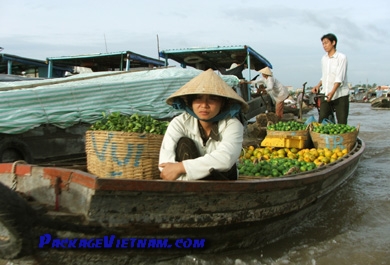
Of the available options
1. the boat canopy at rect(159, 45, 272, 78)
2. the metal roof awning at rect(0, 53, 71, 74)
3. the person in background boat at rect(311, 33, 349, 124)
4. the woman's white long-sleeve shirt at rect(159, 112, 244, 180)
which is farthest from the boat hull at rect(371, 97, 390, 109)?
the woman's white long-sleeve shirt at rect(159, 112, 244, 180)

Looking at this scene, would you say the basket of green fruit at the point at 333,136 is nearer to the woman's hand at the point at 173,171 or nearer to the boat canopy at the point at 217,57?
the woman's hand at the point at 173,171

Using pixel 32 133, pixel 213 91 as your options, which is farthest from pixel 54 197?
pixel 32 133

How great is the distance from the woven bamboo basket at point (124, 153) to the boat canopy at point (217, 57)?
6.77m

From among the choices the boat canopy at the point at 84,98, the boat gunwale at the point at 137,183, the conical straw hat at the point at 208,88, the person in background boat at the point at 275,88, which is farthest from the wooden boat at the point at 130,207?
the person in background boat at the point at 275,88

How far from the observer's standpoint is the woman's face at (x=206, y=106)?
8.45ft

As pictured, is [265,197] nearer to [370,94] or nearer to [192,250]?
[192,250]

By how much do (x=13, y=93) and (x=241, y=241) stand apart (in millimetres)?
3319

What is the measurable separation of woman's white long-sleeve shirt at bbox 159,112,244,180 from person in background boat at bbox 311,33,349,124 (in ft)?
12.0

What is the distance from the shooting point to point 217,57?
Result: 33.9ft

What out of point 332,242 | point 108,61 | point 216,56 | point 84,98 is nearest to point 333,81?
point 332,242

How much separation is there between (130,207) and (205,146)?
0.77 meters

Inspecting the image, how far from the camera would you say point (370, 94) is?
4444 centimetres

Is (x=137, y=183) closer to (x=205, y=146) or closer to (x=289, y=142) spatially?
(x=205, y=146)

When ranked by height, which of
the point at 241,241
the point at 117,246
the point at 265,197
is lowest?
the point at 241,241
